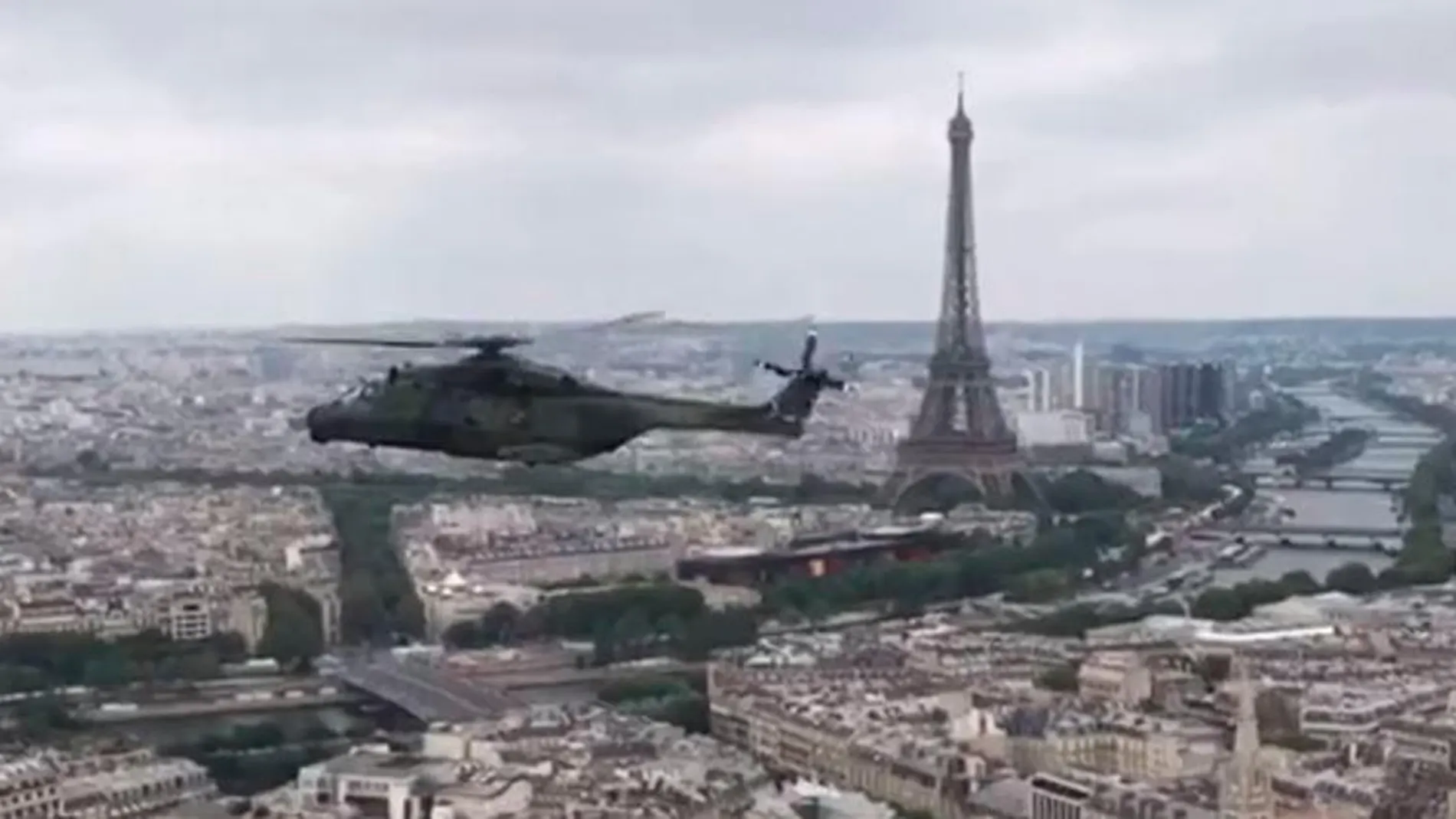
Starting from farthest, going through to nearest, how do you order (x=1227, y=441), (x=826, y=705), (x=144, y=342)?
(x=144, y=342) → (x=1227, y=441) → (x=826, y=705)

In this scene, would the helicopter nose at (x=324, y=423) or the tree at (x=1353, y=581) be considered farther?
the tree at (x=1353, y=581)

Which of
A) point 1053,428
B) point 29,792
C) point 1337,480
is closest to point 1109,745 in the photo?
point 29,792

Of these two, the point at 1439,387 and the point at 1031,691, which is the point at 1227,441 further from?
the point at 1031,691

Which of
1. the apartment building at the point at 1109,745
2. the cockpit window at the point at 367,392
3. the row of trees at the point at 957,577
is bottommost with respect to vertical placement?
the row of trees at the point at 957,577

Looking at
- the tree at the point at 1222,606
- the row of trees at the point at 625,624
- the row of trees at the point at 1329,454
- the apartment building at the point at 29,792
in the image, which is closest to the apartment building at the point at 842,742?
the row of trees at the point at 625,624


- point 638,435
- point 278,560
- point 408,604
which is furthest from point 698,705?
point 638,435

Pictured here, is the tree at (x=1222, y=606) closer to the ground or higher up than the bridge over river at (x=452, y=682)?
higher up

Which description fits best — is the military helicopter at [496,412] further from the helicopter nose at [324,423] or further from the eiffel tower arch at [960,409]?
the eiffel tower arch at [960,409]
